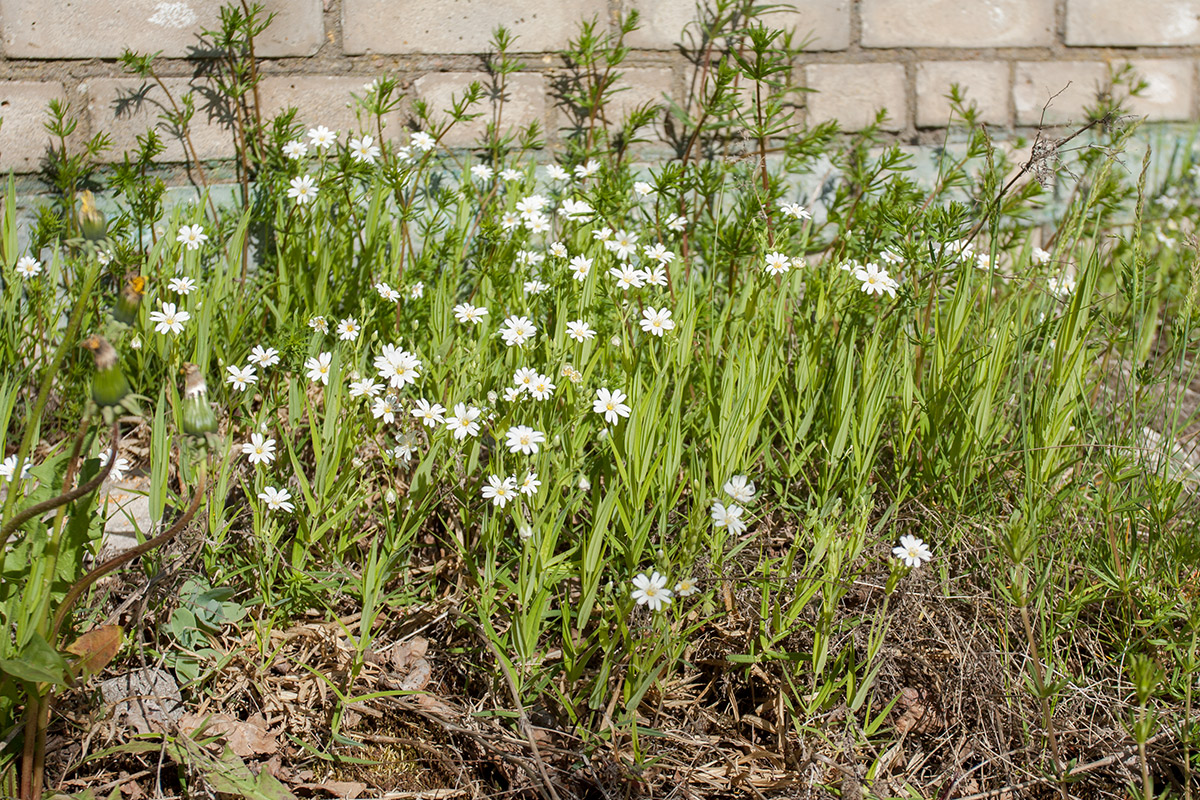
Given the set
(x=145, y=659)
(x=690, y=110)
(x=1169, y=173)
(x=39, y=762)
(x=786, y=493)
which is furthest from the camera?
(x=1169, y=173)

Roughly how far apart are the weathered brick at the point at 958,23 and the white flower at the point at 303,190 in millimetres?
1849

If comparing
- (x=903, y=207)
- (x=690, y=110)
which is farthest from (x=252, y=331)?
(x=903, y=207)

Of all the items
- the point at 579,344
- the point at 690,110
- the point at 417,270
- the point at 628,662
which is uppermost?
the point at 690,110

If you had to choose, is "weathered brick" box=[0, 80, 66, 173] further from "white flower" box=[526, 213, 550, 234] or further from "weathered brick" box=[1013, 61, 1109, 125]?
"weathered brick" box=[1013, 61, 1109, 125]

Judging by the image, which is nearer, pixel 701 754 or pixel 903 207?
pixel 701 754

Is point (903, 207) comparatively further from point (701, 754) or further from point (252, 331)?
point (252, 331)

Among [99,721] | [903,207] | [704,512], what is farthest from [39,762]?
[903,207]

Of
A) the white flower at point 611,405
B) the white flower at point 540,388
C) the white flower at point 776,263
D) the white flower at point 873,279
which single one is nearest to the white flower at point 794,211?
the white flower at point 776,263

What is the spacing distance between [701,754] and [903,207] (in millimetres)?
1388

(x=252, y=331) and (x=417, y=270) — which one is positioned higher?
(x=417, y=270)

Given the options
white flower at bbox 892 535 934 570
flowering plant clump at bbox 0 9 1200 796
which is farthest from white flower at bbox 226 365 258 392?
white flower at bbox 892 535 934 570

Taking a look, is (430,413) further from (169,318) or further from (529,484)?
(169,318)

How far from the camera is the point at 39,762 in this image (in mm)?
1284

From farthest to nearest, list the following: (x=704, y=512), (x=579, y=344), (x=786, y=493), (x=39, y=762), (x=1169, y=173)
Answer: (x=1169, y=173)
(x=579, y=344)
(x=786, y=493)
(x=704, y=512)
(x=39, y=762)
